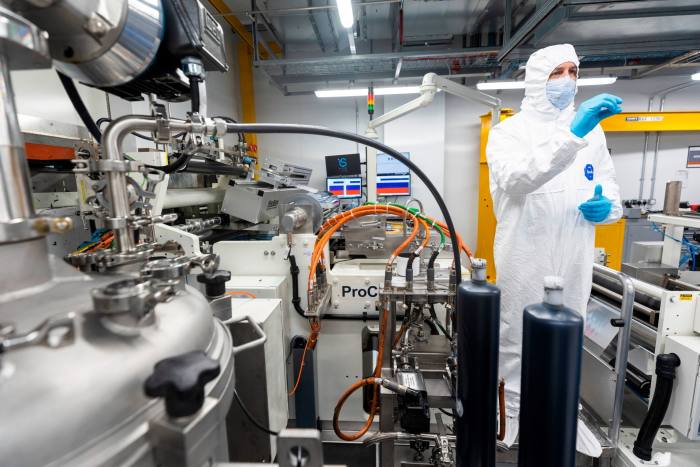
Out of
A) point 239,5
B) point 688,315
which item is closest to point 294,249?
point 688,315

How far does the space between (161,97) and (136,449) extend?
63 cm

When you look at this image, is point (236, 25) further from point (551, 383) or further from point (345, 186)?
point (551, 383)

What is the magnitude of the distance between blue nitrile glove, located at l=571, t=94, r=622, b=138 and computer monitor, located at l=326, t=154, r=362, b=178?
299cm

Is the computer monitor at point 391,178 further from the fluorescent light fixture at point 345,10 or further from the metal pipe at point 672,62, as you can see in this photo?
the metal pipe at point 672,62

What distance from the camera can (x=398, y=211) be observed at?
1.51 m

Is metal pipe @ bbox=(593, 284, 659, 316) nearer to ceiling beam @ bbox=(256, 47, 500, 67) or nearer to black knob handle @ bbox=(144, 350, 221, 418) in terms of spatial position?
black knob handle @ bbox=(144, 350, 221, 418)

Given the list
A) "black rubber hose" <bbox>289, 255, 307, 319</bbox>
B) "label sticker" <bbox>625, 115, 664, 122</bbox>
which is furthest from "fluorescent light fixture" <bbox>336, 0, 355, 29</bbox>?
"label sticker" <bbox>625, 115, 664, 122</bbox>

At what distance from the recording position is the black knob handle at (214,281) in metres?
0.59

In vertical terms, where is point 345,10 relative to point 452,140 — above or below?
above

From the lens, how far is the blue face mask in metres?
1.43

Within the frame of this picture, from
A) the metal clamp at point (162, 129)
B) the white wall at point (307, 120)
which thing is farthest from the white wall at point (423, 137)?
the metal clamp at point (162, 129)

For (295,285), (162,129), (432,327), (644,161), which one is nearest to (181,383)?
(162,129)

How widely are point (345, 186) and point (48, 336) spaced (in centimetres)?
398

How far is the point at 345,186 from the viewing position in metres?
4.20
